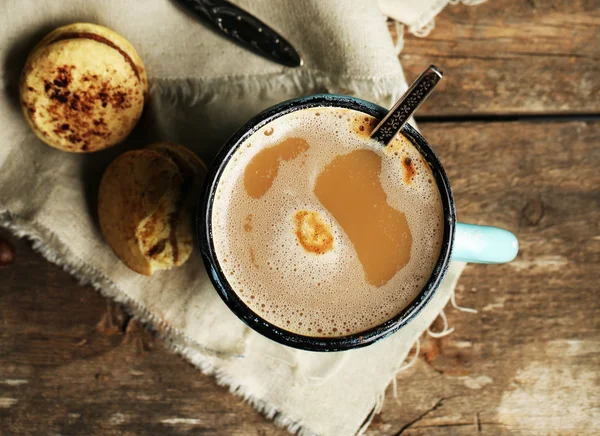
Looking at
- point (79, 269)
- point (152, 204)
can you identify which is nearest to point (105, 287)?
point (79, 269)

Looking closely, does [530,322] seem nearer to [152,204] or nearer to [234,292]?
[234,292]

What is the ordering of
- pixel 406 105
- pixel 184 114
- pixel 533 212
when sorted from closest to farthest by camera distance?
pixel 406 105, pixel 184 114, pixel 533 212

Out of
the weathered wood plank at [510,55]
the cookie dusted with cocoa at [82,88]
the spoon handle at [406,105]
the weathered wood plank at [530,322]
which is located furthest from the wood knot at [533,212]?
the cookie dusted with cocoa at [82,88]

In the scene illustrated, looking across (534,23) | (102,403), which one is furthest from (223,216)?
(534,23)

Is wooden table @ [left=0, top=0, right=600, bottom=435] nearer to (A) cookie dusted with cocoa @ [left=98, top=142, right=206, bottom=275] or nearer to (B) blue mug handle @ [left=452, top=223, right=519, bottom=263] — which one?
(A) cookie dusted with cocoa @ [left=98, top=142, right=206, bottom=275]

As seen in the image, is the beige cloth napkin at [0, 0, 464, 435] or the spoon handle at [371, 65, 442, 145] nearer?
the spoon handle at [371, 65, 442, 145]

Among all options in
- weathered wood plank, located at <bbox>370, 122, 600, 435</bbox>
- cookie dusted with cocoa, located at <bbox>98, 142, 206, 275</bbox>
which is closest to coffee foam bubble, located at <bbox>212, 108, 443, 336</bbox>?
cookie dusted with cocoa, located at <bbox>98, 142, 206, 275</bbox>

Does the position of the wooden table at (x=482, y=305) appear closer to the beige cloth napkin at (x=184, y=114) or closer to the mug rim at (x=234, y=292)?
the beige cloth napkin at (x=184, y=114)
